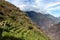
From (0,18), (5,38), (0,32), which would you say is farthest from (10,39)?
(0,18)

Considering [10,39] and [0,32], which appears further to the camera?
[0,32]

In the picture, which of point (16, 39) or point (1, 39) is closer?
point (1, 39)

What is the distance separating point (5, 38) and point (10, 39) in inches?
15.2

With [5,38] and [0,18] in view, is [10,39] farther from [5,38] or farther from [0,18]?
[0,18]

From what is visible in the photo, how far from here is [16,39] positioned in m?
15.6

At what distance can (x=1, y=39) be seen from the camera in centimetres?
1419

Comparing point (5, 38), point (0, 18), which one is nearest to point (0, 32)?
point (5, 38)

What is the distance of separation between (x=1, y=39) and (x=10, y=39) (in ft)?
2.77

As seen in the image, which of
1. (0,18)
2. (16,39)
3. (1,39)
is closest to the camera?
(1,39)

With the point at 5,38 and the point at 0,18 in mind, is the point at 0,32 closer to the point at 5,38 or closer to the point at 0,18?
the point at 5,38

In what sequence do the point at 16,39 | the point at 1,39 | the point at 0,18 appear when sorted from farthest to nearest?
the point at 0,18 → the point at 16,39 → the point at 1,39

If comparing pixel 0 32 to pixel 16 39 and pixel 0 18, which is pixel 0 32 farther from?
pixel 0 18

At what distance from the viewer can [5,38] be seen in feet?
48.4

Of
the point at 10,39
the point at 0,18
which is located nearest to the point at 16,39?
the point at 10,39
